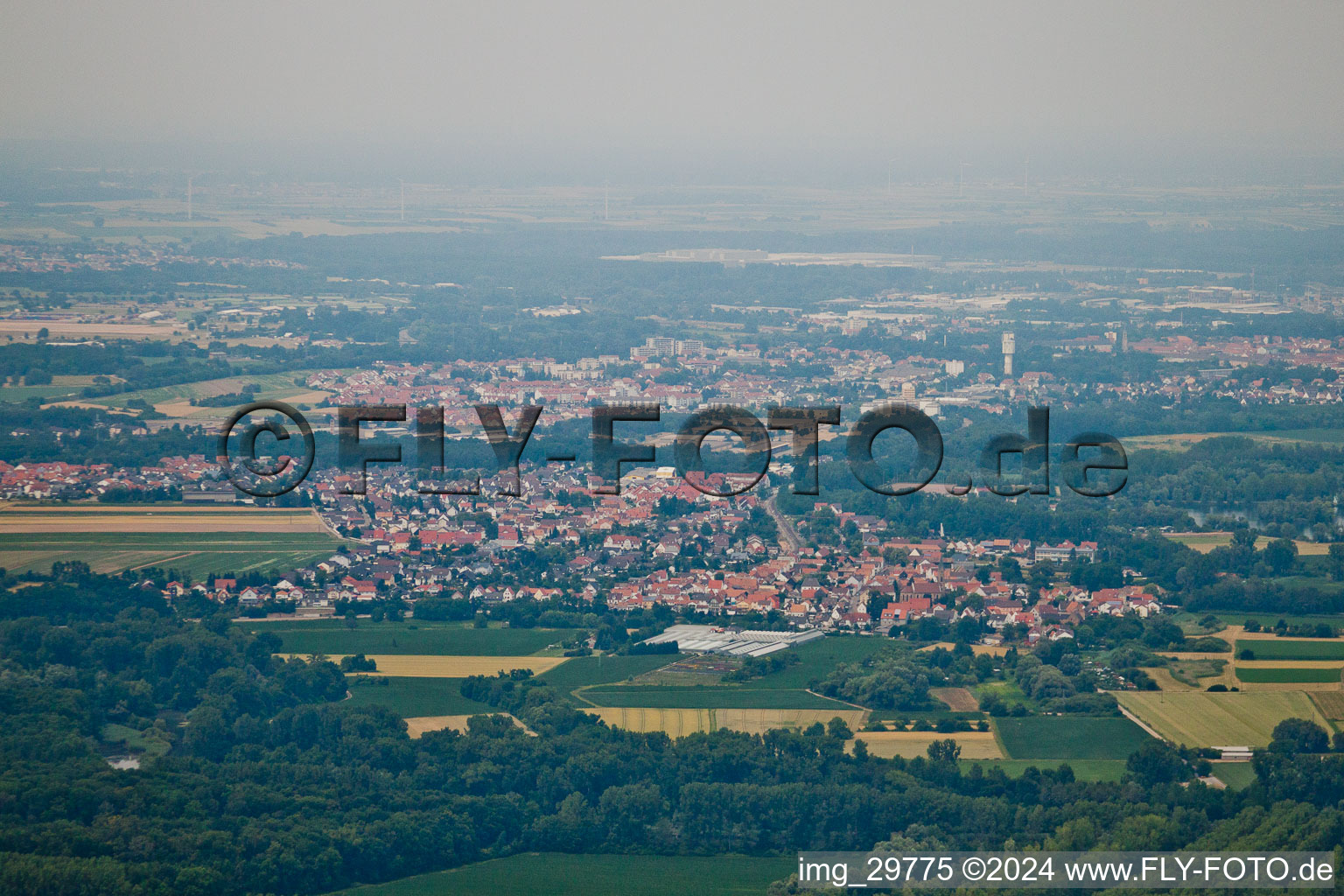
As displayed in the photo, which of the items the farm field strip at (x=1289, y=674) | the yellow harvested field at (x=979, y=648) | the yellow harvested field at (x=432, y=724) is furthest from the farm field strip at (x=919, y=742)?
the yellow harvested field at (x=432, y=724)

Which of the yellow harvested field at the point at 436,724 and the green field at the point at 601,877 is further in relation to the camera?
the yellow harvested field at the point at 436,724

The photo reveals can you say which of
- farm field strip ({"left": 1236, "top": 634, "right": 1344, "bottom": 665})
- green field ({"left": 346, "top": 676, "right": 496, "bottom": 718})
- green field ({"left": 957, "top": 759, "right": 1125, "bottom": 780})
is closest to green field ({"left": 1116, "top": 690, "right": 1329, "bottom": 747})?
green field ({"left": 957, "top": 759, "right": 1125, "bottom": 780})

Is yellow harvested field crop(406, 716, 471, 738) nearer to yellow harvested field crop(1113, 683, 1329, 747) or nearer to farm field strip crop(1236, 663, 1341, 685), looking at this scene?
yellow harvested field crop(1113, 683, 1329, 747)

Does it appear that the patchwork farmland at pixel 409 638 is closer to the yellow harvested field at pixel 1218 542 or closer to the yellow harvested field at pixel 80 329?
the yellow harvested field at pixel 1218 542

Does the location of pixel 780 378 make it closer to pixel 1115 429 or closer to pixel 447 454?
pixel 1115 429

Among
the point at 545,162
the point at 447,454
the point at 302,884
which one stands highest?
the point at 545,162

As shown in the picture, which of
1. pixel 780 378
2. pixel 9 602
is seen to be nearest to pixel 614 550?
pixel 9 602
